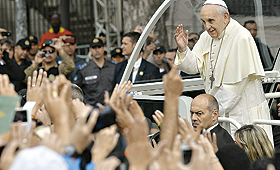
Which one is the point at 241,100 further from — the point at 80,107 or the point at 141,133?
the point at 141,133

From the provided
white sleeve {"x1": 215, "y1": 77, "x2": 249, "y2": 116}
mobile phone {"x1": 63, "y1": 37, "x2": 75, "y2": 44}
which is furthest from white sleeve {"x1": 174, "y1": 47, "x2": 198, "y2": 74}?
mobile phone {"x1": 63, "y1": 37, "x2": 75, "y2": 44}

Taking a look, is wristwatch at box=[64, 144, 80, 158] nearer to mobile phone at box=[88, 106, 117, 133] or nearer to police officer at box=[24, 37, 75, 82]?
mobile phone at box=[88, 106, 117, 133]

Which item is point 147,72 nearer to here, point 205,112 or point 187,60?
point 187,60

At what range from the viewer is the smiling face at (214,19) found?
415 centimetres

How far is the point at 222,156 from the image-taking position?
2535mm

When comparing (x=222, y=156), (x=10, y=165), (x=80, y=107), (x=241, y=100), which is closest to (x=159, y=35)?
(x=241, y=100)

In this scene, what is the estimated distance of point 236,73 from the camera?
4.17 m

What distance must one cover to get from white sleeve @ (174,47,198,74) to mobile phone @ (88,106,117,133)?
1875 mm

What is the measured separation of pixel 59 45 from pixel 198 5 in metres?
2.89

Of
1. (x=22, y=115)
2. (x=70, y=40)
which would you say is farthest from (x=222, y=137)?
(x=70, y=40)

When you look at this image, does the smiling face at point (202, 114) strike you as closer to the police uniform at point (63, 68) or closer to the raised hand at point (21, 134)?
the raised hand at point (21, 134)

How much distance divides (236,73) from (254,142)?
112cm

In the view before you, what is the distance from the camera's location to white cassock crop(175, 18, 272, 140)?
418 centimetres

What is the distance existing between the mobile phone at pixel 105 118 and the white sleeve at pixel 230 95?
1807mm
